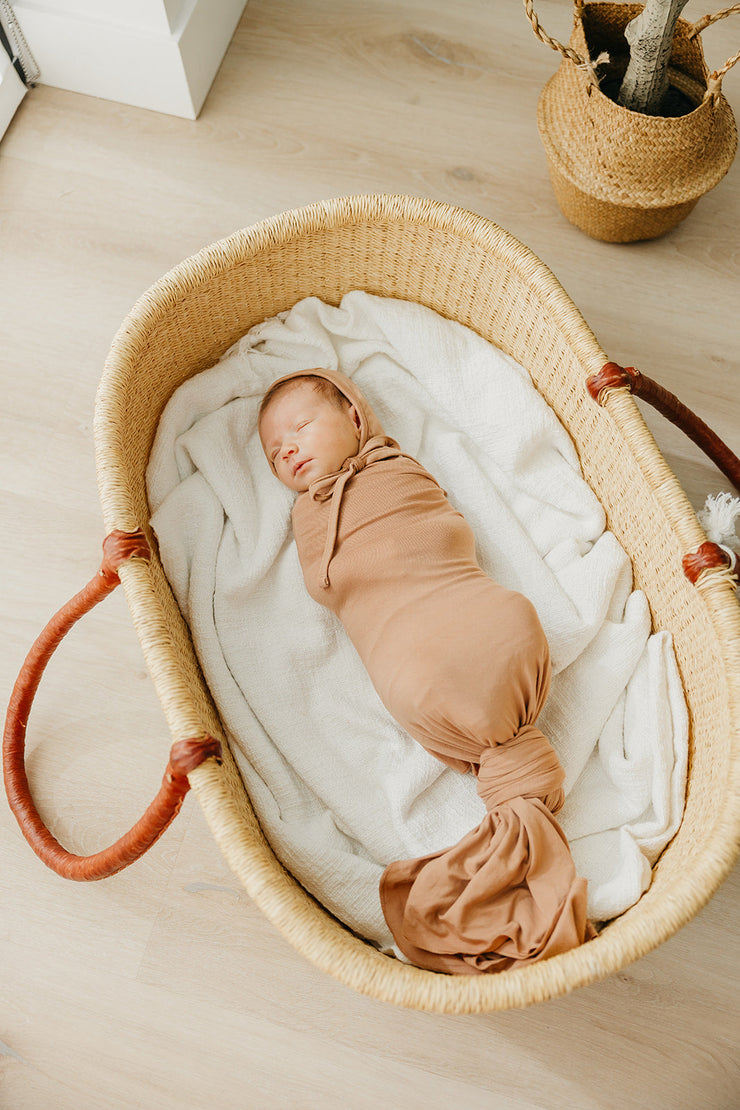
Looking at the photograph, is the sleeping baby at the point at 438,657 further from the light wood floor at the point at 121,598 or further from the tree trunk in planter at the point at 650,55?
the tree trunk in planter at the point at 650,55

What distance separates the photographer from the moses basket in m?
0.81

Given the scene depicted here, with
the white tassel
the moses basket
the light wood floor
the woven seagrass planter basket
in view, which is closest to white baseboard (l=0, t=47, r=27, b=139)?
the light wood floor

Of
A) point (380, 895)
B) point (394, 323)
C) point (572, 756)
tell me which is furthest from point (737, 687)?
point (394, 323)

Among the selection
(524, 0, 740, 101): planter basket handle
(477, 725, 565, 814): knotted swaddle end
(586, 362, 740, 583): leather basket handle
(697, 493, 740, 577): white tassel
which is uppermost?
(524, 0, 740, 101): planter basket handle

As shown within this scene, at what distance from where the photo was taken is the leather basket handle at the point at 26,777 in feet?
2.83

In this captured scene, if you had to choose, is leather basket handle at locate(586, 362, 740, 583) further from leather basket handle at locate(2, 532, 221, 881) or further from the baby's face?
leather basket handle at locate(2, 532, 221, 881)

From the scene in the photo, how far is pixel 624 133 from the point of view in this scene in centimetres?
118

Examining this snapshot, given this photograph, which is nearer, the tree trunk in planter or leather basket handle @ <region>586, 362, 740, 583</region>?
leather basket handle @ <region>586, 362, 740, 583</region>

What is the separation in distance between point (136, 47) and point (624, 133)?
0.80 metres

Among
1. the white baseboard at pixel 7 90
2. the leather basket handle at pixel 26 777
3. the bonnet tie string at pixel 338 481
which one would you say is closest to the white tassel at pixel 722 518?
the bonnet tie string at pixel 338 481

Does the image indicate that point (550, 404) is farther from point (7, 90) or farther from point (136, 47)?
point (7, 90)

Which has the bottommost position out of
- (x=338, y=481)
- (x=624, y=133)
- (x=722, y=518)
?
(x=722, y=518)

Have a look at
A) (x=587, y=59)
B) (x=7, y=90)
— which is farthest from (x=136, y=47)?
(x=587, y=59)

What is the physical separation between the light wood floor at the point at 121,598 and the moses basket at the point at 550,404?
0.20m
